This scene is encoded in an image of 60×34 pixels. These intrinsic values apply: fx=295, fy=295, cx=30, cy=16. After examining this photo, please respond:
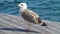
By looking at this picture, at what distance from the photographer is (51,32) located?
26.7ft

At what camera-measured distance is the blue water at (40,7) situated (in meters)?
14.9

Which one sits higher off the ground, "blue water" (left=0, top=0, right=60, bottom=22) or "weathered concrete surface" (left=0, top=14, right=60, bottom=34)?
"blue water" (left=0, top=0, right=60, bottom=22)

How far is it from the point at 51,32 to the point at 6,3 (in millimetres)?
10111

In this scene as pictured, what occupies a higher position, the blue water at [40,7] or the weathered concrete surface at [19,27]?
the blue water at [40,7]

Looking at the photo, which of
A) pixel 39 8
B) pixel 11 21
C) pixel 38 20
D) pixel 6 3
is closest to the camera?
pixel 38 20

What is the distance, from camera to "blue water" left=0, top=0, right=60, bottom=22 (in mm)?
14922

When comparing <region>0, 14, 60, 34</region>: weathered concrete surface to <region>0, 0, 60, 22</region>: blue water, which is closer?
<region>0, 14, 60, 34</region>: weathered concrete surface

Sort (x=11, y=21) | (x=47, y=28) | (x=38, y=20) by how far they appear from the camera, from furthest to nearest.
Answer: (x=11, y=21) → (x=47, y=28) → (x=38, y=20)

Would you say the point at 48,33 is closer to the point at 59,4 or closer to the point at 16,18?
the point at 16,18

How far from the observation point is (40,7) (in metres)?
16.8

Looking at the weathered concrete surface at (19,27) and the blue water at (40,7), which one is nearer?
the weathered concrete surface at (19,27)

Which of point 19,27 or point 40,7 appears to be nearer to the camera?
point 19,27

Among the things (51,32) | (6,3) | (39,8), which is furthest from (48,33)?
(6,3)

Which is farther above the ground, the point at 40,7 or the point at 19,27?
the point at 40,7
